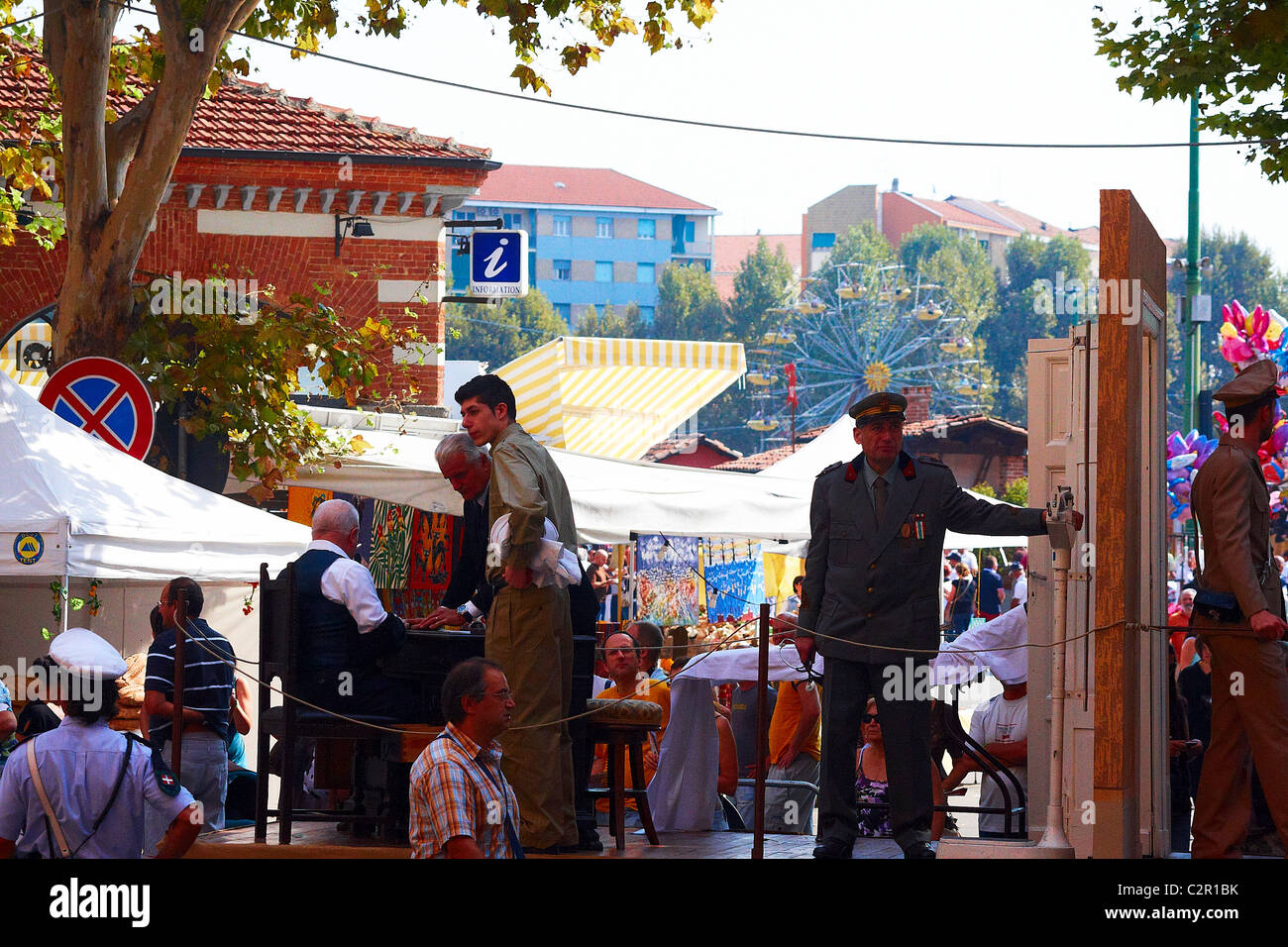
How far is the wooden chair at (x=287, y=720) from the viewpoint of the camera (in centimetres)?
802

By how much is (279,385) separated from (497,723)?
8.99 metres

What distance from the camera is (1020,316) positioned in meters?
129

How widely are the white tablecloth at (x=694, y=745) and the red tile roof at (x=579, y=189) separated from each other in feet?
437

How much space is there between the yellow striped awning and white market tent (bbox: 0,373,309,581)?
14.3 meters

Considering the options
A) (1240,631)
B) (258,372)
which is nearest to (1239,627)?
(1240,631)

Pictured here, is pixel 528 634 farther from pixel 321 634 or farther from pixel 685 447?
pixel 685 447

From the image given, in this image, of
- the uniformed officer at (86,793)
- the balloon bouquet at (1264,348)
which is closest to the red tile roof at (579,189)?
the balloon bouquet at (1264,348)

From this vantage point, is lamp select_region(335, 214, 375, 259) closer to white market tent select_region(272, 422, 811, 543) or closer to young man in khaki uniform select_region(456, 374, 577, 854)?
white market tent select_region(272, 422, 811, 543)

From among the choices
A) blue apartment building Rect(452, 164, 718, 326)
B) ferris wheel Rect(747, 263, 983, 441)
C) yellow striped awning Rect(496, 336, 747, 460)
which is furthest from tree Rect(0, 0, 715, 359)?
blue apartment building Rect(452, 164, 718, 326)

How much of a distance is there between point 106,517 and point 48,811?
14.2ft

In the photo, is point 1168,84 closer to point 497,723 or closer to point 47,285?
point 497,723

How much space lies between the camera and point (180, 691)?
8.76m
